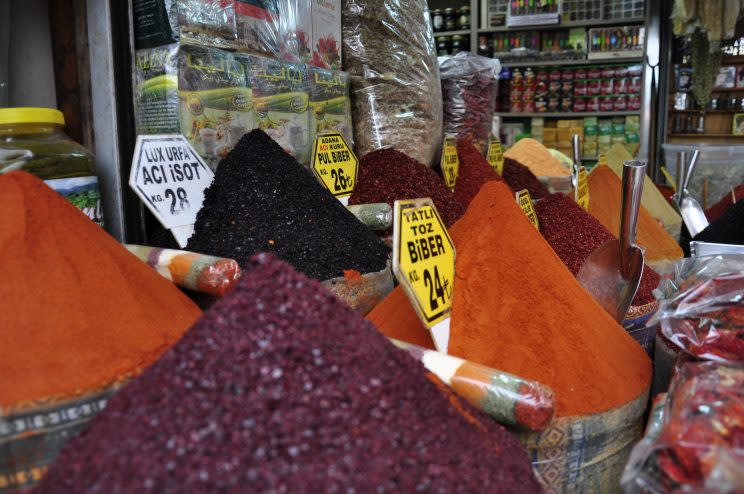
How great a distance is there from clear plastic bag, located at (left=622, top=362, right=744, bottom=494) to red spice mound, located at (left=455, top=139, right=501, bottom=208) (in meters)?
0.98

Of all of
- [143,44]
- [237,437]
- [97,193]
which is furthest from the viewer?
[143,44]

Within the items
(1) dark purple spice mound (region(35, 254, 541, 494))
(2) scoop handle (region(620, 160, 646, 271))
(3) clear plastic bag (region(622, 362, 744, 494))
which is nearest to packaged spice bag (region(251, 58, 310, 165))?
(2) scoop handle (region(620, 160, 646, 271))

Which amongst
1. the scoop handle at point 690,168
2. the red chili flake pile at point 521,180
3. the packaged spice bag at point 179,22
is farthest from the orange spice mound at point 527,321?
the scoop handle at point 690,168

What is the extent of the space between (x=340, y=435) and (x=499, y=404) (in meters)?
0.20

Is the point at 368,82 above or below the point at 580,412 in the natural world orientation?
above

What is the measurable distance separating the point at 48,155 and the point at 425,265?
0.59 m

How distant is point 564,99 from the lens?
180 inches

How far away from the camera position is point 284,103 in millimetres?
1353

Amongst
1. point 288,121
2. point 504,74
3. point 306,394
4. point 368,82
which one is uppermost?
point 504,74

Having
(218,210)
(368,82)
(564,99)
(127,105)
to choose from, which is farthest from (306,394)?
(564,99)

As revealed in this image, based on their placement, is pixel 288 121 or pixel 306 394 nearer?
pixel 306 394

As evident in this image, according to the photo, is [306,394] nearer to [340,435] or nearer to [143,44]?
[340,435]

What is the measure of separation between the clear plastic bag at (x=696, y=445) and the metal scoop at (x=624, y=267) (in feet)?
1.31

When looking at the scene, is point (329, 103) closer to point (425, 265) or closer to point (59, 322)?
point (425, 265)
